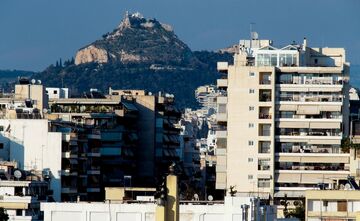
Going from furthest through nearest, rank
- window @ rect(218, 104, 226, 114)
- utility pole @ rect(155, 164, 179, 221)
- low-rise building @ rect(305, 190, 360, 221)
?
1. window @ rect(218, 104, 226, 114)
2. low-rise building @ rect(305, 190, 360, 221)
3. utility pole @ rect(155, 164, 179, 221)

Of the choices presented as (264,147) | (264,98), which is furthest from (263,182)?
(264,98)

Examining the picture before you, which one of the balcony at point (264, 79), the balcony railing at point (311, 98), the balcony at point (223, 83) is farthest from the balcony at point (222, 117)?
the balcony railing at point (311, 98)

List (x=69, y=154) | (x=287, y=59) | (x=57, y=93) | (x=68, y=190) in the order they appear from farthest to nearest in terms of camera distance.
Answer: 1. (x=57, y=93)
2. (x=287, y=59)
3. (x=69, y=154)
4. (x=68, y=190)

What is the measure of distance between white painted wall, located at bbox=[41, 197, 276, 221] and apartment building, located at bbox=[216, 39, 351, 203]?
220 ft

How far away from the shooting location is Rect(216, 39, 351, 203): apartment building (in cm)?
12369

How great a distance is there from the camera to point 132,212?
54.6 m

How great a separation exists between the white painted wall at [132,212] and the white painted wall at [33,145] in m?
53.5

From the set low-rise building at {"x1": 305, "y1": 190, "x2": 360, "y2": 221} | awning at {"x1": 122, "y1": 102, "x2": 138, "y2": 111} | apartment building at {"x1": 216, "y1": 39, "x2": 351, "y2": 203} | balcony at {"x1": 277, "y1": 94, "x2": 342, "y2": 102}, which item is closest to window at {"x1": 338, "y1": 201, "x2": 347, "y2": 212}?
low-rise building at {"x1": 305, "y1": 190, "x2": 360, "y2": 221}

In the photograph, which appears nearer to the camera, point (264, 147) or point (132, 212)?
point (132, 212)

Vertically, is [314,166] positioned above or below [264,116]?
below

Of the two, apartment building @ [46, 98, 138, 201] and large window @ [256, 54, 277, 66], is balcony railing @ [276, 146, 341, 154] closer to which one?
large window @ [256, 54, 277, 66]

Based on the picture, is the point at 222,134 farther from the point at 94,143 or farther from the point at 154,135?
the point at 154,135

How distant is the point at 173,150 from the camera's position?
141250mm

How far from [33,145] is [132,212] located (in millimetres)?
57913
